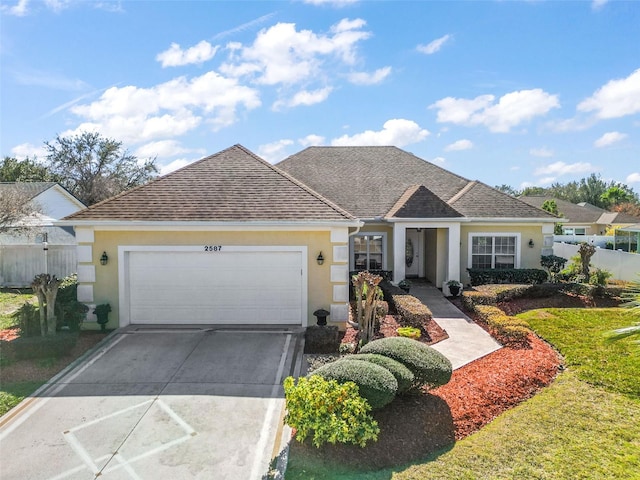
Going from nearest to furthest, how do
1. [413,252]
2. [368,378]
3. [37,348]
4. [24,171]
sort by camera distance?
[368,378] → [37,348] → [413,252] → [24,171]

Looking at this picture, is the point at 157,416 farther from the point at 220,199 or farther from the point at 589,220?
the point at 589,220

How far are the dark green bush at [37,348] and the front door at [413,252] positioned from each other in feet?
48.2

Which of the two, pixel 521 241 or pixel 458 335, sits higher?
pixel 521 241

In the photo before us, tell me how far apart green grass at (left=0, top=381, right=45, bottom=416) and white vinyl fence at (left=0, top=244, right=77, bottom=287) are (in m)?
11.7

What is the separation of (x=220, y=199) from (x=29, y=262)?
12480mm

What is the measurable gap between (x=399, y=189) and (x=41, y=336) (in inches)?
601

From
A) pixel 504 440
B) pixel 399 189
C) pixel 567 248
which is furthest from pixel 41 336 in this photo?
pixel 567 248

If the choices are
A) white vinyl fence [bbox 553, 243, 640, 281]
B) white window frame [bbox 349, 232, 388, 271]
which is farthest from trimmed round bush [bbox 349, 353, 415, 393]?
white vinyl fence [bbox 553, 243, 640, 281]

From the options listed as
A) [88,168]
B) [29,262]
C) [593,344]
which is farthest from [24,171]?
[593,344]

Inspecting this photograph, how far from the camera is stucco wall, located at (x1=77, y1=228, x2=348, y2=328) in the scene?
36.3ft

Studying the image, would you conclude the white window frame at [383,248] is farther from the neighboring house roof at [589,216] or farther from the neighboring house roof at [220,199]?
the neighboring house roof at [589,216]

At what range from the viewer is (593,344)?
979 cm

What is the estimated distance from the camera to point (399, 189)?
748 inches

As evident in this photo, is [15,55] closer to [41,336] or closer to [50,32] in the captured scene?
[50,32]
